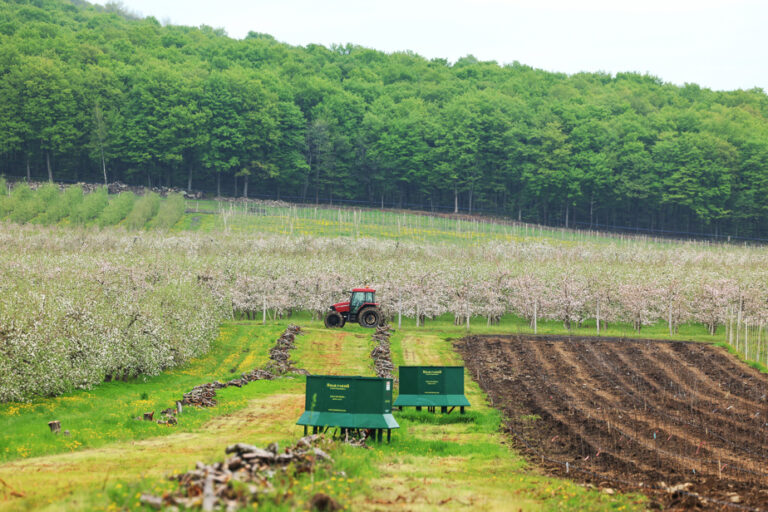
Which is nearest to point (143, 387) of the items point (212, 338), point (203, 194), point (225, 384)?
point (225, 384)

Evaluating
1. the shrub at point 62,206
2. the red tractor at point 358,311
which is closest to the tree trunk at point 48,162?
the shrub at point 62,206

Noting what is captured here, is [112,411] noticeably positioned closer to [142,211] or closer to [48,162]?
[142,211]

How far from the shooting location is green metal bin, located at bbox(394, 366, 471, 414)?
1330 inches

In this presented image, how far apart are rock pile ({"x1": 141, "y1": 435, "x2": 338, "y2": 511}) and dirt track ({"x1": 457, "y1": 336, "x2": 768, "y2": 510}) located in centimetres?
776

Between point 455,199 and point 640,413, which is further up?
point 455,199

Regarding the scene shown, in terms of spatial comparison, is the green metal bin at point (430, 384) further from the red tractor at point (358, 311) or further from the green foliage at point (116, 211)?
the green foliage at point (116, 211)

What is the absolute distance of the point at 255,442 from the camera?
1003 inches

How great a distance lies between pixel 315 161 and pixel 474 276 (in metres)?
79.5

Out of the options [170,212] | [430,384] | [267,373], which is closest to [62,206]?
[170,212]

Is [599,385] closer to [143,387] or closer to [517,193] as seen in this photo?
[143,387]

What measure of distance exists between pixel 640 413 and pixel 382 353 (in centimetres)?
2243

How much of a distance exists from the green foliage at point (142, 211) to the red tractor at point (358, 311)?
48.7 meters

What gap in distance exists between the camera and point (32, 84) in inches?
5487

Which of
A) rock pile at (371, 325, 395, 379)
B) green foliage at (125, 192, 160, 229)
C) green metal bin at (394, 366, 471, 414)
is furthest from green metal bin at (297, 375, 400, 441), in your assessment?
green foliage at (125, 192, 160, 229)
